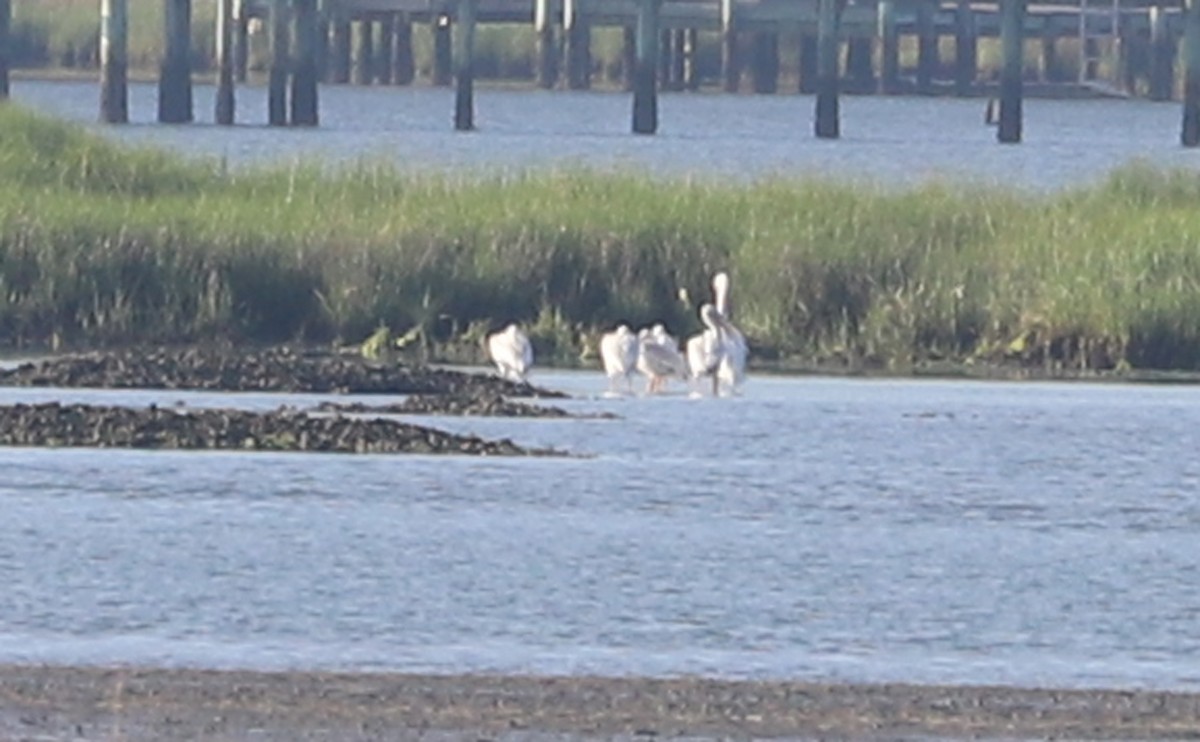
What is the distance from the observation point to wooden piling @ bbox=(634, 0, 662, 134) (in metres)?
61.0

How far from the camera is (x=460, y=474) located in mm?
19859

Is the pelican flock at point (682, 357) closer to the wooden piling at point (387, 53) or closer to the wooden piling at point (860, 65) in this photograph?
the wooden piling at point (387, 53)

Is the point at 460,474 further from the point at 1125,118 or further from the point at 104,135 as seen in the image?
the point at 1125,118

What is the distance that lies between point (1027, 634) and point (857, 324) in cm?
1255

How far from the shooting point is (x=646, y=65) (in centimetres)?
6203

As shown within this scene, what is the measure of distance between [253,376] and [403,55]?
7094 cm

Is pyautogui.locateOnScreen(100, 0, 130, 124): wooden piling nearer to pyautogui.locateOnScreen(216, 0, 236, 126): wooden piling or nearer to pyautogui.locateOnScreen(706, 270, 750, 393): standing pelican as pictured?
pyautogui.locateOnScreen(216, 0, 236, 126): wooden piling

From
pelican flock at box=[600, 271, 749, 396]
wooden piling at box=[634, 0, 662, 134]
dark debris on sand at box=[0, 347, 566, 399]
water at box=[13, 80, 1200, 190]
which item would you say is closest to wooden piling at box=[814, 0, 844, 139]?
water at box=[13, 80, 1200, 190]

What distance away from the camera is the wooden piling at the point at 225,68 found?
62.3 metres

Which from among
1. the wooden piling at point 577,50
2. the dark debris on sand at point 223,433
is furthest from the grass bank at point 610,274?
the wooden piling at point 577,50

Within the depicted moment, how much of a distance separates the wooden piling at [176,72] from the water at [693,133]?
51 cm

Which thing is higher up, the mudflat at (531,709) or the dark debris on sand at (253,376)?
the mudflat at (531,709)

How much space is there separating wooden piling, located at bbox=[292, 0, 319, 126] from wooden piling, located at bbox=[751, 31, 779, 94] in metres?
36.8

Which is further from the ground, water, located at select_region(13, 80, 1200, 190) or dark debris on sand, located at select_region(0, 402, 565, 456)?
dark debris on sand, located at select_region(0, 402, 565, 456)
